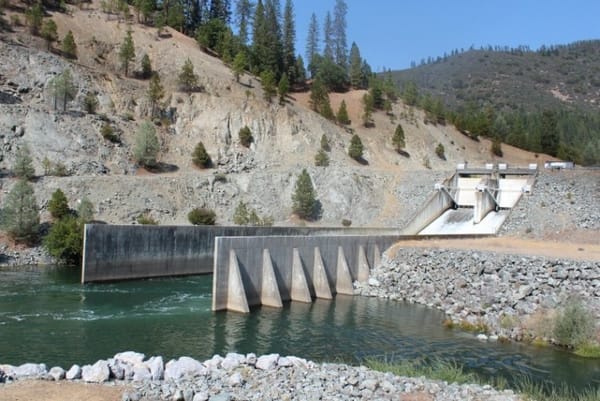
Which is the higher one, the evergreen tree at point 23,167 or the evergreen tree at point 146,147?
the evergreen tree at point 146,147

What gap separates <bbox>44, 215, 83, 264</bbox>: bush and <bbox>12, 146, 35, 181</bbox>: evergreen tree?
836 cm

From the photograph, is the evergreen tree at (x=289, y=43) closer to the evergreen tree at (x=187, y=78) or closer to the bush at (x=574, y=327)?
the evergreen tree at (x=187, y=78)

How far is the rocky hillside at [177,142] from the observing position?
158 feet

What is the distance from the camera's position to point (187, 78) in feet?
219

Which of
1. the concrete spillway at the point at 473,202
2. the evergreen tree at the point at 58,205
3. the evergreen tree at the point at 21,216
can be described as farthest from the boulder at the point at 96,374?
the concrete spillway at the point at 473,202

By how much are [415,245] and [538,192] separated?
644 inches

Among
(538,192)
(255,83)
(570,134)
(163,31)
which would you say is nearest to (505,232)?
(538,192)

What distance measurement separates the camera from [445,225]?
4769cm

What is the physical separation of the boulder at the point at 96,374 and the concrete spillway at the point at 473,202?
35828 millimetres

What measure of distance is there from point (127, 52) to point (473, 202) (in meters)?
42.2

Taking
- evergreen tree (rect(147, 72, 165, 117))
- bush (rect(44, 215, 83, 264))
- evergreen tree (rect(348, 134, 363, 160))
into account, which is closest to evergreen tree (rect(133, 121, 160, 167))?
evergreen tree (rect(147, 72, 165, 117))

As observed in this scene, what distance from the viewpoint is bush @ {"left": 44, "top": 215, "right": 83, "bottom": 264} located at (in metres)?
36.9

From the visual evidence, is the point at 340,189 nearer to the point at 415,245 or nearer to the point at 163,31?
the point at 415,245

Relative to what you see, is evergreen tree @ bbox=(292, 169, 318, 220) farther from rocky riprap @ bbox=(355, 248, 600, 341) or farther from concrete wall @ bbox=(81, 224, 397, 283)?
rocky riprap @ bbox=(355, 248, 600, 341)
